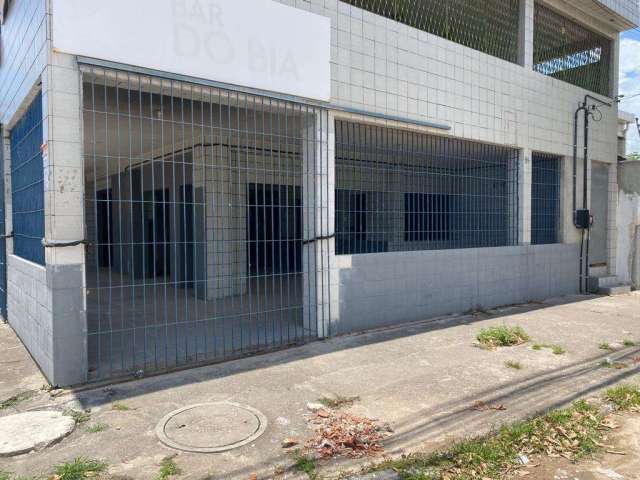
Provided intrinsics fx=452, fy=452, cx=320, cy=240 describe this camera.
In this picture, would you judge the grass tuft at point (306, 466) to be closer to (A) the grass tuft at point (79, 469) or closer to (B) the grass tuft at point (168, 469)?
(B) the grass tuft at point (168, 469)

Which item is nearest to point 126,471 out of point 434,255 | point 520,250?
point 434,255

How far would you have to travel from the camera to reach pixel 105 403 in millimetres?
4215

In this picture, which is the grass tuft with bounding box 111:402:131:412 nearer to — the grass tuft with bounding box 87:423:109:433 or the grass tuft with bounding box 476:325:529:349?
the grass tuft with bounding box 87:423:109:433

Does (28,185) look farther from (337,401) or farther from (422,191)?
(422,191)

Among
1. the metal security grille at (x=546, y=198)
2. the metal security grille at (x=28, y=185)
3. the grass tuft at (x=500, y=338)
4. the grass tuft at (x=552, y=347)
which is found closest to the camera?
the metal security grille at (x=28, y=185)

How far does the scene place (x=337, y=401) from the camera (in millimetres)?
4270

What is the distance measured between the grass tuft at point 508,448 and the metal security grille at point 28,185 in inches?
180

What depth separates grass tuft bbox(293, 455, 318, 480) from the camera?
307 cm

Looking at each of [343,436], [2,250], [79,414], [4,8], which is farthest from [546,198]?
[2,250]

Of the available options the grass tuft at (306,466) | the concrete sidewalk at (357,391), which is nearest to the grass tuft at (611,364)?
the concrete sidewalk at (357,391)

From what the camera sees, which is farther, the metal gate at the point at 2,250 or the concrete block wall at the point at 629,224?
the concrete block wall at the point at 629,224

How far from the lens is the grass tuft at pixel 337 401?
13.8ft

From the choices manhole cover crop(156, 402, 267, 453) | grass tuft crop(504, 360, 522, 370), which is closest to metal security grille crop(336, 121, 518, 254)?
grass tuft crop(504, 360, 522, 370)

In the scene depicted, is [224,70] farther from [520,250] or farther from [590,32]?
[590,32]
